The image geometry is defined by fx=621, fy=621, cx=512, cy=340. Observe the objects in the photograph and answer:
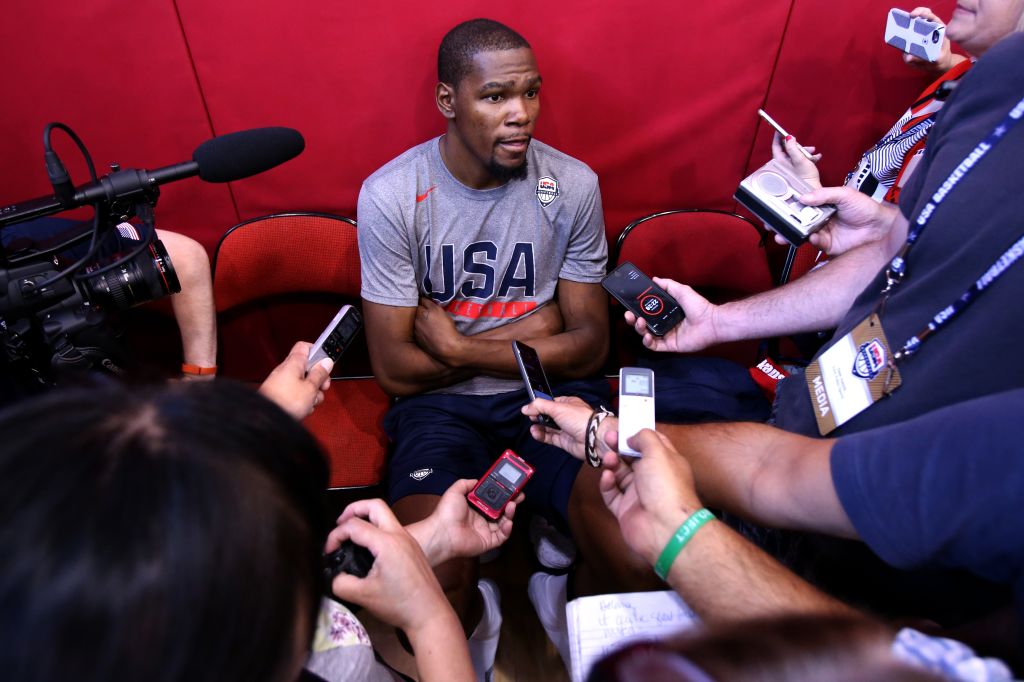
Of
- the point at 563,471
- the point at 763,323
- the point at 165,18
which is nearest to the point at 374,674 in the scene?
the point at 563,471

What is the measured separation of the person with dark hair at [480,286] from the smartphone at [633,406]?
0.40m

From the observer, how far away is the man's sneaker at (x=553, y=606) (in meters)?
1.83

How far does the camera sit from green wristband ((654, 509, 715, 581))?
97 centimetres

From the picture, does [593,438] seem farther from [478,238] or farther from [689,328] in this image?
[478,238]

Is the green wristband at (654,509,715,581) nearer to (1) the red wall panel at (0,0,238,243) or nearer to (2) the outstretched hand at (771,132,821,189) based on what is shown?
(2) the outstretched hand at (771,132,821,189)

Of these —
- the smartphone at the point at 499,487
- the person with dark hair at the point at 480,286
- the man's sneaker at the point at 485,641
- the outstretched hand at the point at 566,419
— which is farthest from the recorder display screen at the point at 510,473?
the man's sneaker at the point at 485,641

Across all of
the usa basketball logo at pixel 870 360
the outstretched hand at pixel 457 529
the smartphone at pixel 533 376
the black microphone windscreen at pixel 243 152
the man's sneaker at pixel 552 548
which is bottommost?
the man's sneaker at pixel 552 548

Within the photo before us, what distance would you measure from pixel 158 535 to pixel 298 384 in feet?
2.92

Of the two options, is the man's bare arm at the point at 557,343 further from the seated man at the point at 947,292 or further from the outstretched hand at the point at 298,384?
the seated man at the point at 947,292

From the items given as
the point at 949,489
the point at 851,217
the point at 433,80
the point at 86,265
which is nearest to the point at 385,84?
the point at 433,80

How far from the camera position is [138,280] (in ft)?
4.11

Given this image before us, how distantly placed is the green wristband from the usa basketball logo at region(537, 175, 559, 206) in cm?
118

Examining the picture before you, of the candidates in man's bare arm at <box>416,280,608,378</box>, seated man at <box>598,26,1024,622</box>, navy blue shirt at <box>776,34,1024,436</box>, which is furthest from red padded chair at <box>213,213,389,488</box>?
navy blue shirt at <box>776,34,1024,436</box>

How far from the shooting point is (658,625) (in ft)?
3.16
